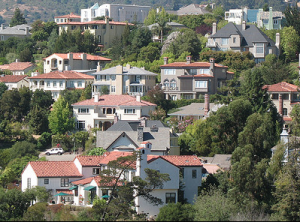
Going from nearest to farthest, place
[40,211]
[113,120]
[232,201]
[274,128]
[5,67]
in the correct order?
[40,211], [232,201], [274,128], [113,120], [5,67]

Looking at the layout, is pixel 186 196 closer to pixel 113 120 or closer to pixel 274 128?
pixel 274 128

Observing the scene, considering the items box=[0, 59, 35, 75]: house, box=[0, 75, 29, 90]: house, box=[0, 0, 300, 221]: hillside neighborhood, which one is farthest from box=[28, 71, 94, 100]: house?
box=[0, 59, 35, 75]: house

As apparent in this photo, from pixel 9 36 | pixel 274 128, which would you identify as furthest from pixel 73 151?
pixel 9 36

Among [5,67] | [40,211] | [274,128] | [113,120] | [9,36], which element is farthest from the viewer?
[9,36]

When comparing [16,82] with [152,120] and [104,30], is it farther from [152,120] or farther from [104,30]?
[152,120]

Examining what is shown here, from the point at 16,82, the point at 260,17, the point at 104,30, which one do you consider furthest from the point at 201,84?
the point at 260,17

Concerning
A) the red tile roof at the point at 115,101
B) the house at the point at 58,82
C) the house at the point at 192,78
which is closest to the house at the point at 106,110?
the red tile roof at the point at 115,101

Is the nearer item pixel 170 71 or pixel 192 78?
pixel 192 78
